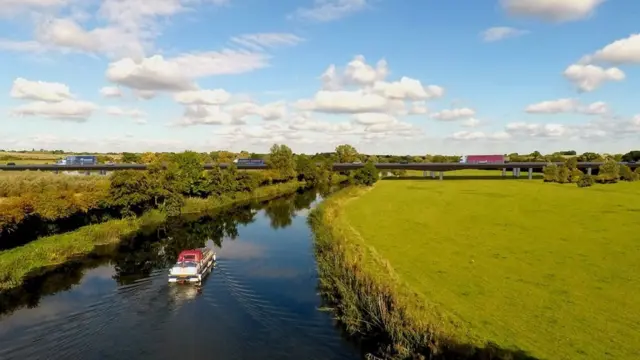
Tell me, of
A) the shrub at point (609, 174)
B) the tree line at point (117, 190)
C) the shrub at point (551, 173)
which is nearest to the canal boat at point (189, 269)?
the tree line at point (117, 190)

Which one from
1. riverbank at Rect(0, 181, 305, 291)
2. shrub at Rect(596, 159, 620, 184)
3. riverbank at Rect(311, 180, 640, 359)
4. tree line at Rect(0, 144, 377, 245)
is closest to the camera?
riverbank at Rect(311, 180, 640, 359)

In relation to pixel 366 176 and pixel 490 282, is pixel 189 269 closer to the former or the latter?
pixel 490 282

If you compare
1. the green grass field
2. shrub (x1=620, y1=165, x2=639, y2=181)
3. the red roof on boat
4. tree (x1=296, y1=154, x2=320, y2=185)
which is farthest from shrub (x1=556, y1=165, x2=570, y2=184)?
the red roof on boat

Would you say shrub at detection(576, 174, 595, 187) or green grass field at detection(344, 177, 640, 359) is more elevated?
shrub at detection(576, 174, 595, 187)

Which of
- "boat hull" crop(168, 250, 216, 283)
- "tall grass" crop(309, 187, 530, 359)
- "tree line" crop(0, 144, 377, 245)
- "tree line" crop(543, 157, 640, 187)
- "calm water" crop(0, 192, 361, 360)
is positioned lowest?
"calm water" crop(0, 192, 361, 360)

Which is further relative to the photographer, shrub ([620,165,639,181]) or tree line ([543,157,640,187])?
shrub ([620,165,639,181])

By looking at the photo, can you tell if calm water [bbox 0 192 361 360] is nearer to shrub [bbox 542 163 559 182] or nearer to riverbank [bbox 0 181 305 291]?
riverbank [bbox 0 181 305 291]

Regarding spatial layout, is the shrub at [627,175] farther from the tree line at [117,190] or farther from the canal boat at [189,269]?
the canal boat at [189,269]
